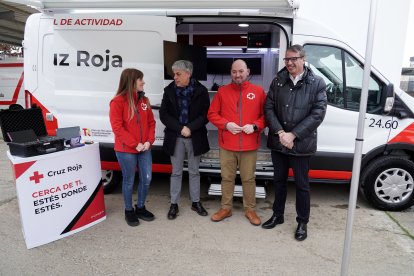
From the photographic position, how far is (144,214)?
143 inches

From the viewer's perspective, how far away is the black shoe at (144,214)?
3623 millimetres

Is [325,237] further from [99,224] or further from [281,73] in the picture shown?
[99,224]

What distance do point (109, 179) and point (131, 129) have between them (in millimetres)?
1340

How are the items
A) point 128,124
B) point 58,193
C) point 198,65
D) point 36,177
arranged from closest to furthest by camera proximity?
1. point 36,177
2. point 58,193
3. point 128,124
4. point 198,65

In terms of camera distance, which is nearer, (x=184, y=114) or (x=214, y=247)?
(x=214, y=247)

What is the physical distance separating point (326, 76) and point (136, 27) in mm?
2213

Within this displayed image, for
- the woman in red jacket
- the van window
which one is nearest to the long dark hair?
the woman in red jacket

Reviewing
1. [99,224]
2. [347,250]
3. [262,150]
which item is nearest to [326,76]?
[262,150]

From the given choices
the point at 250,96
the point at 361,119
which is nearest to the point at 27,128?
the point at 250,96

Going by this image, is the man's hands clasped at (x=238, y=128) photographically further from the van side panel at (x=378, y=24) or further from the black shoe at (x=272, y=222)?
the van side panel at (x=378, y=24)

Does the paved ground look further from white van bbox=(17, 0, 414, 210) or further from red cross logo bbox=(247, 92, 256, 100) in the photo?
red cross logo bbox=(247, 92, 256, 100)

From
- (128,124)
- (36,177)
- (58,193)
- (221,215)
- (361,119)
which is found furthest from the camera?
(221,215)

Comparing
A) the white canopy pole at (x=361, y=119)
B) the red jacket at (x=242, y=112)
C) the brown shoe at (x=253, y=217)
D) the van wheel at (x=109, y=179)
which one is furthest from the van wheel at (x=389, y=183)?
the van wheel at (x=109, y=179)

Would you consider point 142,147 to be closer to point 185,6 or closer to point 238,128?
point 238,128
